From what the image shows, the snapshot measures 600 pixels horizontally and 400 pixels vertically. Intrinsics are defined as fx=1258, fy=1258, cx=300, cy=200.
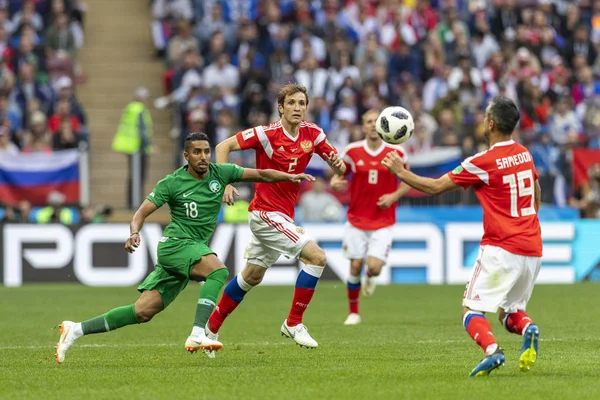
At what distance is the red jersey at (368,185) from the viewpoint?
15734 mm

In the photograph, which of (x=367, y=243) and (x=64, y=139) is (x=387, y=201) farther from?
(x=64, y=139)

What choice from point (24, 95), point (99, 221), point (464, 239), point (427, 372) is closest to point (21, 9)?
point (24, 95)

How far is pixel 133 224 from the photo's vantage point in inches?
413

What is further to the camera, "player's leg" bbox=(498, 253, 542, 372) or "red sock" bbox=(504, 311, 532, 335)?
"red sock" bbox=(504, 311, 532, 335)

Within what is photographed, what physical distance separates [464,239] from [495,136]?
12.8m

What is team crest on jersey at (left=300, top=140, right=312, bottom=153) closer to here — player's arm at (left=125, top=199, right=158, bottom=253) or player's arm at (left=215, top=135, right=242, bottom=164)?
player's arm at (left=215, top=135, right=242, bottom=164)

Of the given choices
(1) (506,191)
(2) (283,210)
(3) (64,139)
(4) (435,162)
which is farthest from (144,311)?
(3) (64,139)

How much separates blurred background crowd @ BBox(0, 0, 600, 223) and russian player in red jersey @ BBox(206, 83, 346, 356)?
429 inches

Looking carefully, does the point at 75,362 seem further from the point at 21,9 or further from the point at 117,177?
the point at 21,9

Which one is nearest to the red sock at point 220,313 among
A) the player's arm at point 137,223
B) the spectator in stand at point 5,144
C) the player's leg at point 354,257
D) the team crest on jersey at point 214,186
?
the team crest on jersey at point 214,186

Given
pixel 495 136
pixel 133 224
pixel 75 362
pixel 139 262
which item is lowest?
pixel 139 262

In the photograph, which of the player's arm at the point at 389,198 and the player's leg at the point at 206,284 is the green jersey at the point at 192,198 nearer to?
the player's leg at the point at 206,284

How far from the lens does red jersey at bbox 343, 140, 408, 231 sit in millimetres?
15734

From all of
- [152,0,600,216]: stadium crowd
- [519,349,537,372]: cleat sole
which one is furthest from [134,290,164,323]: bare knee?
[152,0,600,216]: stadium crowd
